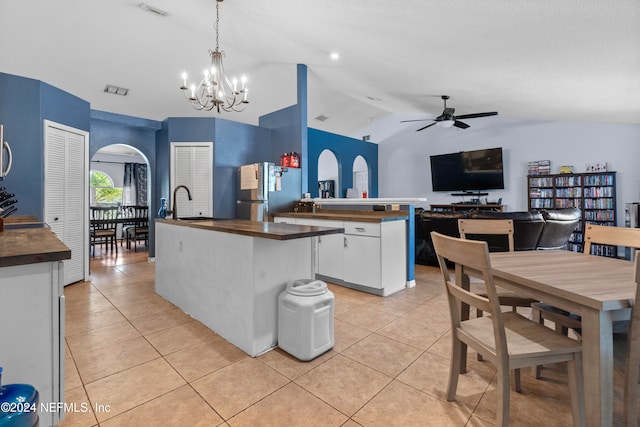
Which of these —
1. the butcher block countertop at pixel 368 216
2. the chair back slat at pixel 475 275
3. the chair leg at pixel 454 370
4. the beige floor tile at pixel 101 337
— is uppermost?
the butcher block countertop at pixel 368 216

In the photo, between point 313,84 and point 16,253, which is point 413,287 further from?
point 313,84

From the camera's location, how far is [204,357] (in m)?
2.04

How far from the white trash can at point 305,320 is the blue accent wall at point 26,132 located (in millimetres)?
3402

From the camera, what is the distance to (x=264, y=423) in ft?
4.66

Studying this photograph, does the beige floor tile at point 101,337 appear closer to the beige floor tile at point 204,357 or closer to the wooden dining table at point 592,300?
the beige floor tile at point 204,357

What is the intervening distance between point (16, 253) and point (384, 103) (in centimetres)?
691

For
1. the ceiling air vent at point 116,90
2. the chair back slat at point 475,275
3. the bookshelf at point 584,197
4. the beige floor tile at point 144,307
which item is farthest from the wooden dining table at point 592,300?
the bookshelf at point 584,197

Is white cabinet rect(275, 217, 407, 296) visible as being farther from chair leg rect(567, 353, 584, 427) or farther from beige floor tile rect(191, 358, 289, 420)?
chair leg rect(567, 353, 584, 427)

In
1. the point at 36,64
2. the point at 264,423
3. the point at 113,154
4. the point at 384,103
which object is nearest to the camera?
the point at 264,423

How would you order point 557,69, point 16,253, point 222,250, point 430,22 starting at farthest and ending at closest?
1. point 557,69
2. point 430,22
3. point 222,250
4. point 16,253

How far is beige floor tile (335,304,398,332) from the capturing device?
8.39ft

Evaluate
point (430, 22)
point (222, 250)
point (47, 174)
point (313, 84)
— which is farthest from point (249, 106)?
point (222, 250)

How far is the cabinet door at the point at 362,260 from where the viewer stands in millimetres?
3266

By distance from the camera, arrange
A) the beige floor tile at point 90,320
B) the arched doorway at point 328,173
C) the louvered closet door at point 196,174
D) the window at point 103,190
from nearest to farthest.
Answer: the beige floor tile at point 90,320 < the louvered closet door at point 196,174 < the window at point 103,190 < the arched doorway at point 328,173
